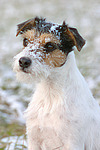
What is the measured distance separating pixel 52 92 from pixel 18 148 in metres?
1.58

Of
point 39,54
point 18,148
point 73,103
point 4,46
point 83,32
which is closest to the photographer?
point 39,54

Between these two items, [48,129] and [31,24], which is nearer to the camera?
[48,129]

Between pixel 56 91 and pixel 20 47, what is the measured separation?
28.0 ft

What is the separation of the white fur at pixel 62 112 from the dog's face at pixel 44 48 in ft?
0.14

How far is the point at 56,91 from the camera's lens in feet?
13.3

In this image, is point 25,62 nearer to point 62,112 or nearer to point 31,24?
point 31,24

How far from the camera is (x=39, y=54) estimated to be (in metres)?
3.74

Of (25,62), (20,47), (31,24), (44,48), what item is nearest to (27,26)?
(31,24)

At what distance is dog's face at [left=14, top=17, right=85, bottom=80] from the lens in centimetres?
367

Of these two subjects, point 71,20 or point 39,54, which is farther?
point 71,20

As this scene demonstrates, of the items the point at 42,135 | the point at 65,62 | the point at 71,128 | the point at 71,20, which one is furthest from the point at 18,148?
the point at 71,20

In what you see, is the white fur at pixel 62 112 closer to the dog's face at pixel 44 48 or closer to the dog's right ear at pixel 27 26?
the dog's face at pixel 44 48

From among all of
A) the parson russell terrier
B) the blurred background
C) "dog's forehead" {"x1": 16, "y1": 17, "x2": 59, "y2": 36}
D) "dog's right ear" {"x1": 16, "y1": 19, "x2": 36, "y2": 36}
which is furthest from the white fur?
the blurred background

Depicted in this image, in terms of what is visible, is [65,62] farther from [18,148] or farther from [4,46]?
[4,46]
